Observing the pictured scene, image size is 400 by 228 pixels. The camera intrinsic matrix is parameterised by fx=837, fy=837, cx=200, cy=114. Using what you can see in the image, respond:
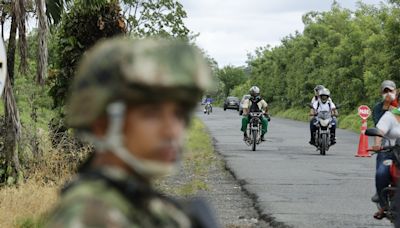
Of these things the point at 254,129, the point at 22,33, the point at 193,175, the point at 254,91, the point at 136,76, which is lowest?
the point at 193,175

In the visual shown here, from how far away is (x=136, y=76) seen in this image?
1.66 m

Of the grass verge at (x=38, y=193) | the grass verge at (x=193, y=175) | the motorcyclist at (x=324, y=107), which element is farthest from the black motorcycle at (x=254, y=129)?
the grass verge at (x=38, y=193)

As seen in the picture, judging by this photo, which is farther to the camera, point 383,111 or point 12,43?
point 12,43

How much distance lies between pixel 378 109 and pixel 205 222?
7.00 meters

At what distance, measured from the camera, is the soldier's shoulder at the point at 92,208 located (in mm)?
1616

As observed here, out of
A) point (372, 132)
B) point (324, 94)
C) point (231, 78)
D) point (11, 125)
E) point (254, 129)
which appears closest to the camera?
point (372, 132)

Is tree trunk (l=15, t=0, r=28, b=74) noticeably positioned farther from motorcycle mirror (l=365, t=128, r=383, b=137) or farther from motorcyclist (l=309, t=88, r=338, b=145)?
motorcyclist (l=309, t=88, r=338, b=145)

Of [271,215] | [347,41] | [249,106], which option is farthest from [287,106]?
[271,215]

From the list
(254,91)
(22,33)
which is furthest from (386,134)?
(254,91)

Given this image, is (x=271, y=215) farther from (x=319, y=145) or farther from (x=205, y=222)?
(x=319, y=145)

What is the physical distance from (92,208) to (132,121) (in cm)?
20

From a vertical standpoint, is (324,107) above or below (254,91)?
below

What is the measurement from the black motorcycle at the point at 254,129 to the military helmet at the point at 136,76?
1970cm

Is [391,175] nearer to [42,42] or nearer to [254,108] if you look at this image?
[42,42]
